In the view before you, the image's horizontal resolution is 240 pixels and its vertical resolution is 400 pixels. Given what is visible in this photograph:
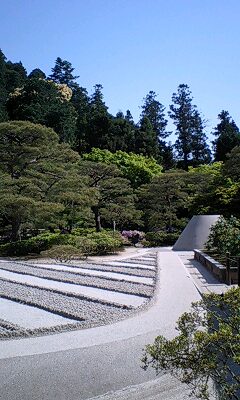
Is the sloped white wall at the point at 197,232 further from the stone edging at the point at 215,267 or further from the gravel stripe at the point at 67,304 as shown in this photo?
the gravel stripe at the point at 67,304

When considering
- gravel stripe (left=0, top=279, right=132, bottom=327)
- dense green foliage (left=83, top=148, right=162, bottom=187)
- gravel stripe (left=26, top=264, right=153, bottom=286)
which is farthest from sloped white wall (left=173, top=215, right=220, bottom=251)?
dense green foliage (left=83, top=148, right=162, bottom=187)

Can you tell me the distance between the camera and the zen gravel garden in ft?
15.8

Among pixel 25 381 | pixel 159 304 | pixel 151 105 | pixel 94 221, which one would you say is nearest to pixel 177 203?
pixel 94 221

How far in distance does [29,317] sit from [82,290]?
187cm

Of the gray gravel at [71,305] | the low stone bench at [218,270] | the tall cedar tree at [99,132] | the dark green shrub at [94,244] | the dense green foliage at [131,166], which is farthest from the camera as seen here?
the tall cedar tree at [99,132]

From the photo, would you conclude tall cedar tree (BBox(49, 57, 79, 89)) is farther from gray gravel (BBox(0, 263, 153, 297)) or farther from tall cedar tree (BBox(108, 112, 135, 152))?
gray gravel (BBox(0, 263, 153, 297))

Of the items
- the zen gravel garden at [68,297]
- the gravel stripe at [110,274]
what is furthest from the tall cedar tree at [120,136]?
the zen gravel garden at [68,297]

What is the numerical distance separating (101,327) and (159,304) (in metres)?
1.28

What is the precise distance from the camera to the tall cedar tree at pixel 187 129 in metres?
36.4

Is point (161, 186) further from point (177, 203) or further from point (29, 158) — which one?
point (29, 158)

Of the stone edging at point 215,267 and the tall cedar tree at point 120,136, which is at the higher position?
the tall cedar tree at point 120,136

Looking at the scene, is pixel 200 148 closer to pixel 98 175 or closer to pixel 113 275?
pixel 98 175

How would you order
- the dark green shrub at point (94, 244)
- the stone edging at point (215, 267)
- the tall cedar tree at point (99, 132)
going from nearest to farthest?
1. the stone edging at point (215, 267)
2. the dark green shrub at point (94, 244)
3. the tall cedar tree at point (99, 132)

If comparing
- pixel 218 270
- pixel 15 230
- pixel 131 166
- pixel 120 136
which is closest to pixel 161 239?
pixel 15 230
